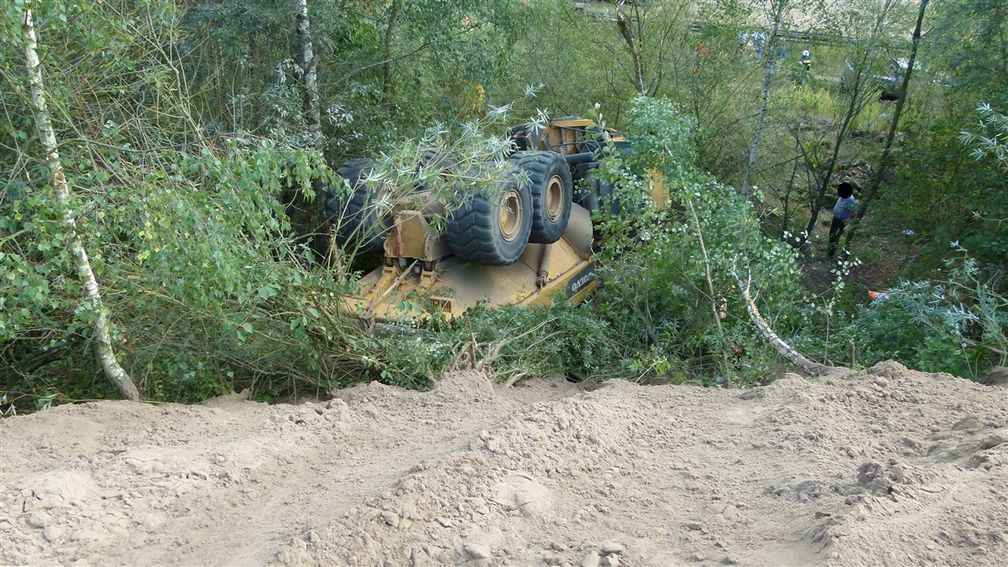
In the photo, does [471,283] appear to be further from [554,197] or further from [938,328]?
[938,328]

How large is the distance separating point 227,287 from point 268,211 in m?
0.60

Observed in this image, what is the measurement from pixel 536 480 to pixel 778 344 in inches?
135

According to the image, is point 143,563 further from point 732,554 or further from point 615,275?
point 615,275

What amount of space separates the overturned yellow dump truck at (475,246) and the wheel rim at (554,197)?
0.03ft

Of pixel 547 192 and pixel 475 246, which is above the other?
pixel 547 192

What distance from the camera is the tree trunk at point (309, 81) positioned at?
28.3 ft

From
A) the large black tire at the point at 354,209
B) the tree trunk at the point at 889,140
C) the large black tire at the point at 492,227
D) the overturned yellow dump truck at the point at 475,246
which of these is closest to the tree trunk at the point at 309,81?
the large black tire at the point at 354,209

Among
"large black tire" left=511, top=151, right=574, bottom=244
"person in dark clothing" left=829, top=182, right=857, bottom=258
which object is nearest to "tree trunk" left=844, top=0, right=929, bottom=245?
"person in dark clothing" left=829, top=182, right=857, bottom=258

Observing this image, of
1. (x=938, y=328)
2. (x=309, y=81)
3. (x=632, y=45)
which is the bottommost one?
(x=938, y=328)

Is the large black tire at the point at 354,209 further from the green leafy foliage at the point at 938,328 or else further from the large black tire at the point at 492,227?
the green leafy foliage at the point at 938,328

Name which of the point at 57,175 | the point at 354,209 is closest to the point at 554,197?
the point at 354,209

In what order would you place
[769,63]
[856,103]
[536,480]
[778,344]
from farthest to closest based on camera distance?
1. [856,103]
2. [769,63]
3. [778,344]
4. [536,480]

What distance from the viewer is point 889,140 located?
12.1 meters

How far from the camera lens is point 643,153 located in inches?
319
